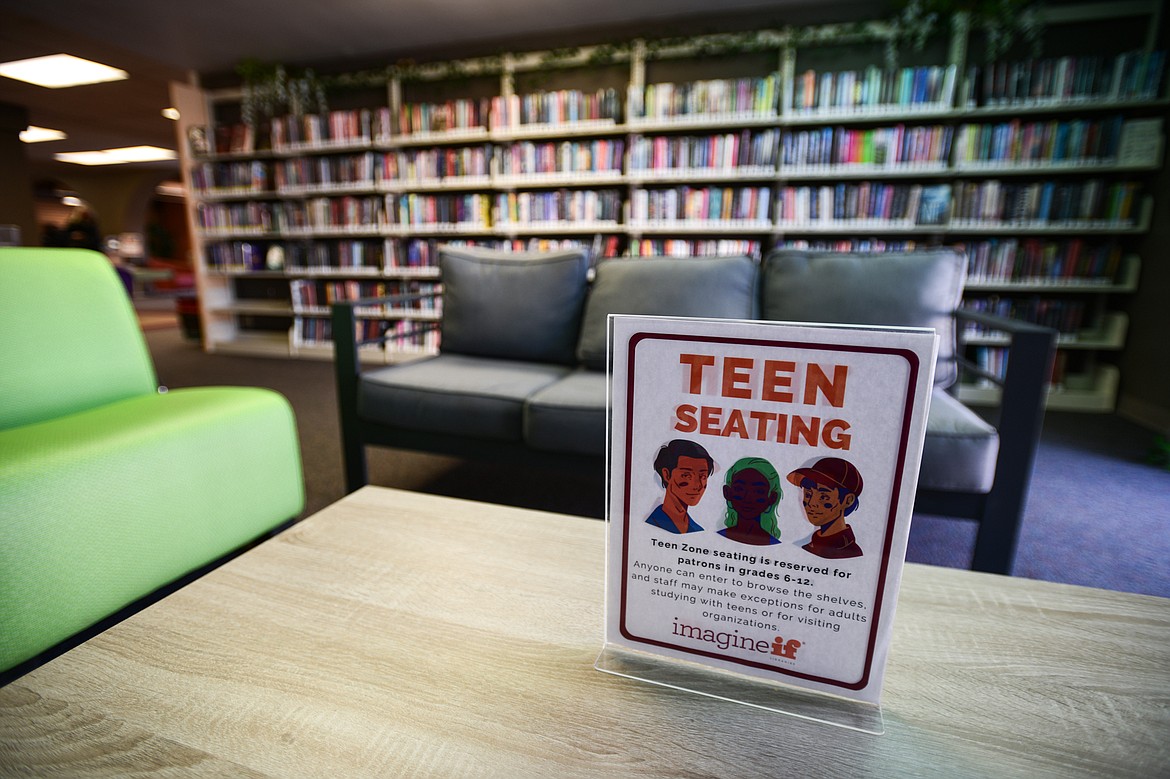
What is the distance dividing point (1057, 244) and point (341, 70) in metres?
5.74

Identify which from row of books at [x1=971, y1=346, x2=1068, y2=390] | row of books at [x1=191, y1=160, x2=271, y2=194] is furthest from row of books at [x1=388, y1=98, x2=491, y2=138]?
row of books at [x1=971, y1=346, x2=1068, y2=390]

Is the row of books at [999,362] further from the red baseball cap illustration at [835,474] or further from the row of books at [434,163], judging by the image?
the red baseball cap illustration at [835,474]

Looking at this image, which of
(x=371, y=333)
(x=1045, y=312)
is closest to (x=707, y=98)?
(x=1045, y=312)

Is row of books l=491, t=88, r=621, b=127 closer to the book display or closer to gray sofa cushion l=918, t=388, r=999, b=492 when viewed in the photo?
the book display

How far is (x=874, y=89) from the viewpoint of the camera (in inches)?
131

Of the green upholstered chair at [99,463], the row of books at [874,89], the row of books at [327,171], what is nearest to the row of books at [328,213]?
the row of books at [327,171]

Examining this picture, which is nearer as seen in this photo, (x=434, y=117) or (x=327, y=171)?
(x=434, y=117)

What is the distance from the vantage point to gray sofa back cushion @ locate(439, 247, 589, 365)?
81.8 inches

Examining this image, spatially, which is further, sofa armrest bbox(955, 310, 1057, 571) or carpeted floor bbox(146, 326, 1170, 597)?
carpeted floor bbox(146, 326, 1170, 597)

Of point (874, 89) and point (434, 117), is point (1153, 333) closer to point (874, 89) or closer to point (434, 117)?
point (874, 89)

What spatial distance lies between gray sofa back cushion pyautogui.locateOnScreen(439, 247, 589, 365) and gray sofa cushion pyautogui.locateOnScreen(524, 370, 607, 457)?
0.46 m

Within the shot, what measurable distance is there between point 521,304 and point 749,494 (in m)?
1.76

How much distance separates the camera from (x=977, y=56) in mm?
3432

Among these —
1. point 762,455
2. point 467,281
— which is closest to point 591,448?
point 467,281
